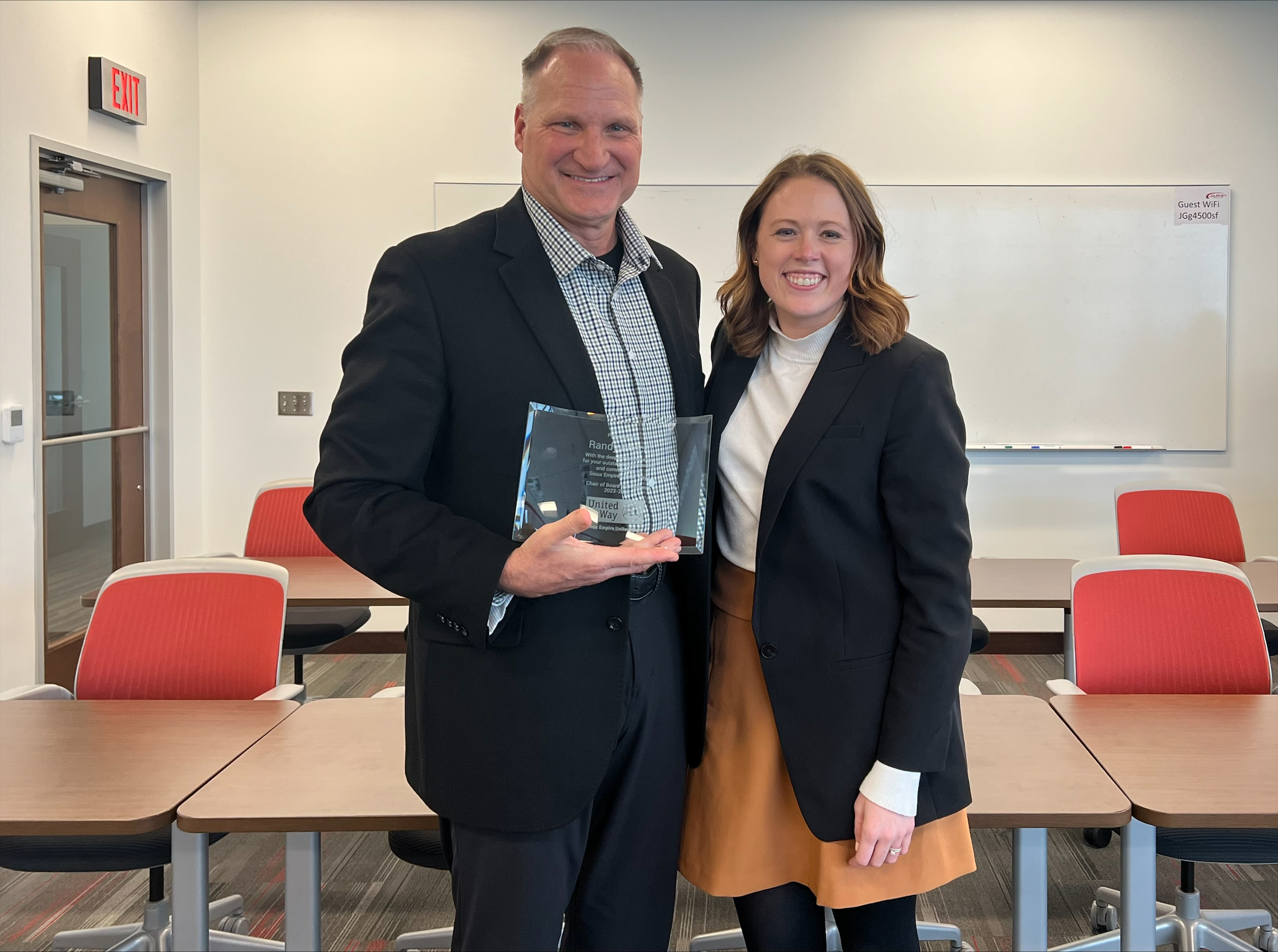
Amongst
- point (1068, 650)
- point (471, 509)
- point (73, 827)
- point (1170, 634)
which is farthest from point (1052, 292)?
point (73, 827)

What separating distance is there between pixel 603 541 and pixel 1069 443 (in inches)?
181

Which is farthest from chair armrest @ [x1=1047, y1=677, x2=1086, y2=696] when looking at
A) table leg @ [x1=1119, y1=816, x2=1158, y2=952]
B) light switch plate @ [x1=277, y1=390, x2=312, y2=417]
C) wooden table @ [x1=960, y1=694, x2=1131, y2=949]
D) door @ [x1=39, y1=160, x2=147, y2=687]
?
light switch plate @ [x1=277, y1=390, x2=312, y2=417]

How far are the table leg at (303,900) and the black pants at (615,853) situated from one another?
0.44m

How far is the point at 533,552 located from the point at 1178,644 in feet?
6.19

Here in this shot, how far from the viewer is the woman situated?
4.52 feet

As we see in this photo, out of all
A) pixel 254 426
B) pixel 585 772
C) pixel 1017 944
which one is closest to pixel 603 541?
pixel 585 772

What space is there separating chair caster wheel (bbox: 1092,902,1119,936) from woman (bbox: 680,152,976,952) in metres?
→ 1.36

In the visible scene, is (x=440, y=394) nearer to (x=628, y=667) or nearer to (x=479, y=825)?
(x=628, y=667)

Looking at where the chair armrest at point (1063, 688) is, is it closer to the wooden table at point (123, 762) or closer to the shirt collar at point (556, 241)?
the shirt collar at point (556, 241)

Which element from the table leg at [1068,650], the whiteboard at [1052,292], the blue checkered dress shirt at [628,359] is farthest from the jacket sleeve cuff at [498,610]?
the whiteboard at [1052,292]

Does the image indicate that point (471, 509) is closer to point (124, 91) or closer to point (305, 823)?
point (305, 823)

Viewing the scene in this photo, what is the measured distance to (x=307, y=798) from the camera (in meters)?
1.70

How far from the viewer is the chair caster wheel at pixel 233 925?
252 centimetres

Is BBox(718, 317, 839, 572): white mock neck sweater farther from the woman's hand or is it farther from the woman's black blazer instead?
the woman's hand
